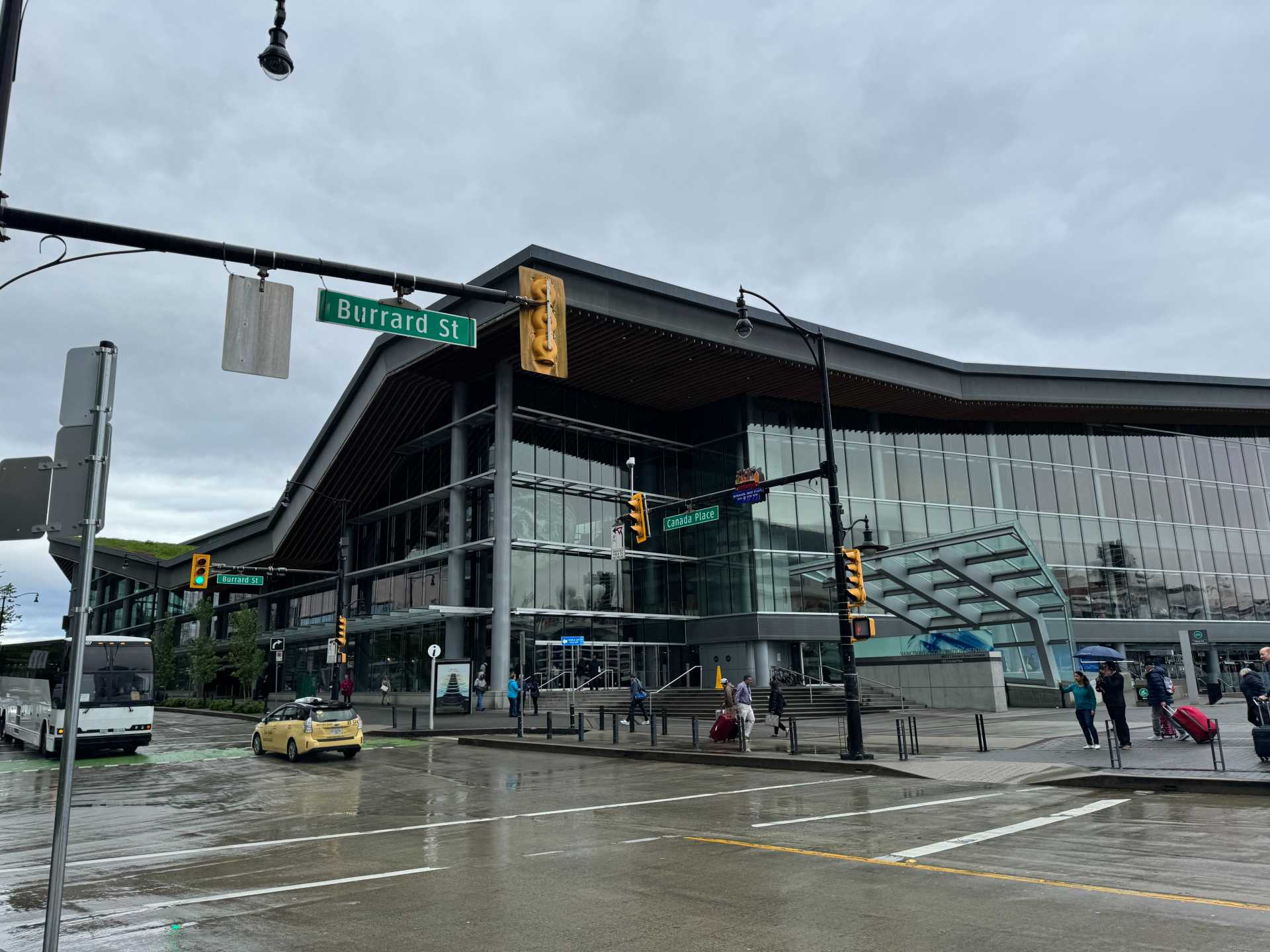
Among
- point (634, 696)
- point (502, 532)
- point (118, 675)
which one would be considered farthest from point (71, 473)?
point (502, 532)

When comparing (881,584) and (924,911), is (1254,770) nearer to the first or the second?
(924,911)

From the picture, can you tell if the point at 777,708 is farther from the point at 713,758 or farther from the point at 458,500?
the point at 458,500

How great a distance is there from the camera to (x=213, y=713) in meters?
48.5

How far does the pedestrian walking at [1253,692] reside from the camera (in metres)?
16.3

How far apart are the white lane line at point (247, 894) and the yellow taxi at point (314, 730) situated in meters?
14.5

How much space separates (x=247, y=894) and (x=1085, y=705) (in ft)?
52.4

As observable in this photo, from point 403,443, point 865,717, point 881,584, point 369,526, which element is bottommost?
point 865,717

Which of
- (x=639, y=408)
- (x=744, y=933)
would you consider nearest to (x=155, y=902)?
(x=744, y=933)

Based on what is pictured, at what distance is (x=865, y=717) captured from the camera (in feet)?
113

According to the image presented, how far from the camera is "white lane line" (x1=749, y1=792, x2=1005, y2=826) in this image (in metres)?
11.3

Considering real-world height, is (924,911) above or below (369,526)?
below

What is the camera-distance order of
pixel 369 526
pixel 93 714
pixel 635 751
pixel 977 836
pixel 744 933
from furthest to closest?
1. pixel 369 526
2. pixel 93 714
3. pixel 635 751
4. pixel 977 836
5. pixel 744 933

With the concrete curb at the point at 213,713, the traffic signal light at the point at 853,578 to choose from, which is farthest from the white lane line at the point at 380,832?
the concrete curb at the point at 213,713

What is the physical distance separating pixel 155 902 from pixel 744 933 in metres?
5.19
